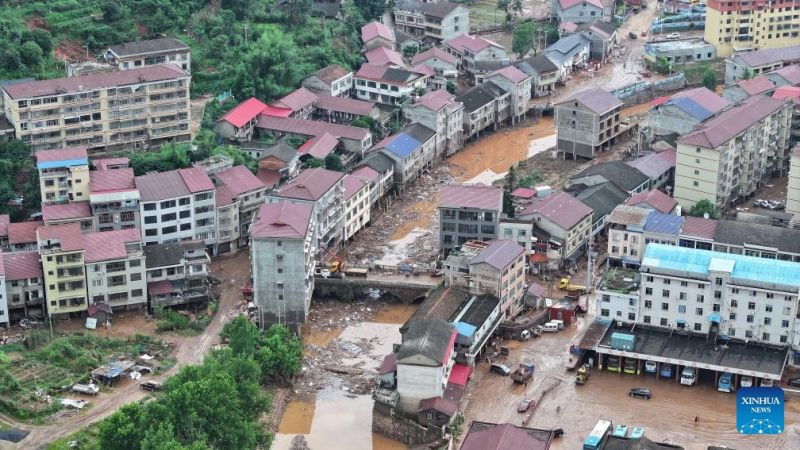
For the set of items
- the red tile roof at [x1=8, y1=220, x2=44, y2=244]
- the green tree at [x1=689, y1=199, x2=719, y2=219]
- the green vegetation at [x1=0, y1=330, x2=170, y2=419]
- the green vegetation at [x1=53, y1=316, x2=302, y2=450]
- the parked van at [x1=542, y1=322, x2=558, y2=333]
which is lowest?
the parked van at [x1=542, y1=322, x2=558, y2=333]

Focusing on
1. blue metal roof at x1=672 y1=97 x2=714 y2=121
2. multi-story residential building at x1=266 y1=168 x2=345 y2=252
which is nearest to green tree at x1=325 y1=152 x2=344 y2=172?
multi-story residential building at x1=266 y1=168 x2=345 y2=252

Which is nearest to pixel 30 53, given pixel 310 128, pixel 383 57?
pixel 310 128

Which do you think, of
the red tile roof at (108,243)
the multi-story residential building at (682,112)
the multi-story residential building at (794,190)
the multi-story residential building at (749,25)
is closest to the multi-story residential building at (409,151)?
the multi-story residential building at (682,112)

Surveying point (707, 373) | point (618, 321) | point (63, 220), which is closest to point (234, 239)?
point (63, 220)

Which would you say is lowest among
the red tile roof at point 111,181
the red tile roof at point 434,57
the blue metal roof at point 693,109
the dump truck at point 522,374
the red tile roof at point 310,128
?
the dump truck at point 522,374

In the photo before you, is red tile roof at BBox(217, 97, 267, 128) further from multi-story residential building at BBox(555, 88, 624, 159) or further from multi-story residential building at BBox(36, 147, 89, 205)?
multi-story residential building at BBox(555, 88, 624, 159)

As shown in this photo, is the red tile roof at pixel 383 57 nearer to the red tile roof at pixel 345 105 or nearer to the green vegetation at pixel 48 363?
the red tile roof at pixel 345 105
